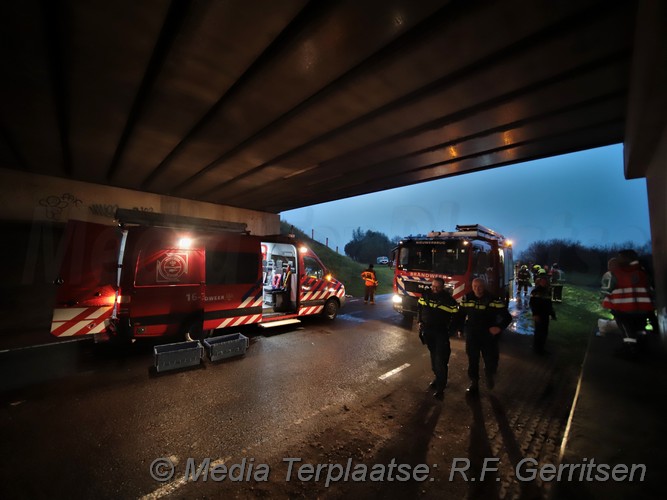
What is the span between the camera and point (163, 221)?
5715 mm

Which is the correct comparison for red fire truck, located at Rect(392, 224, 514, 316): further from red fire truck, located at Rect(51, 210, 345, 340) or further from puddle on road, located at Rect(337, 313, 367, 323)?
red fire truck, located at Rect(51, 210, 345, 340)

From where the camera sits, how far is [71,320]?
5422 mm

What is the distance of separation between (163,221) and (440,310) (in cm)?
571

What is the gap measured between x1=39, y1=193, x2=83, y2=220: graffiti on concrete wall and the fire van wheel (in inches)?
430

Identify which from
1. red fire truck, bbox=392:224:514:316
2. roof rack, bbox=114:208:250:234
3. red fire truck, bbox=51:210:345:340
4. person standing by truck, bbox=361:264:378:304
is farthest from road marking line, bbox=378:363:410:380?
person standing by truck, bbox=361:264:378:304

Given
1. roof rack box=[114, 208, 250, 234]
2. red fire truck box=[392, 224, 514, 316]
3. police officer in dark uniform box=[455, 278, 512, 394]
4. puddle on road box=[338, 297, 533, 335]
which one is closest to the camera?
police officer in dark uniform box=[455, 278, 512, 394]

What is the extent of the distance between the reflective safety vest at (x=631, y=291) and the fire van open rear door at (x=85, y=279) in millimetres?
10645

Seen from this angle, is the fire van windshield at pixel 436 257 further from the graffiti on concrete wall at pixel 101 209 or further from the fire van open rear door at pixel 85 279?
the graffiti on concrete wall at pixel 101 209

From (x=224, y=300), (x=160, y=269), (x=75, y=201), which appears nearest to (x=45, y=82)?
(x=160, y=269)

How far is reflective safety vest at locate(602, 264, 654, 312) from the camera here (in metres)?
5.41

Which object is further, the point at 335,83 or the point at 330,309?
the point at 330,309

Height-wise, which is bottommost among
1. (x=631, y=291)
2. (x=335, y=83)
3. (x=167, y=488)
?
(x=167, y=488)

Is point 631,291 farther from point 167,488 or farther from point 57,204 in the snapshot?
point 57,204

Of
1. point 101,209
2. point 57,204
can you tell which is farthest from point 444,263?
point 57,204
